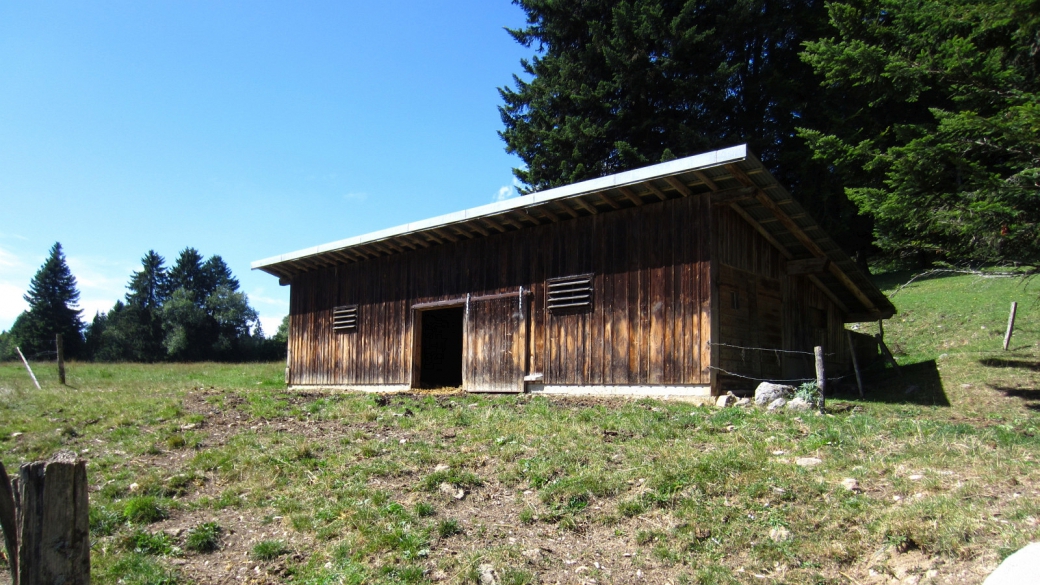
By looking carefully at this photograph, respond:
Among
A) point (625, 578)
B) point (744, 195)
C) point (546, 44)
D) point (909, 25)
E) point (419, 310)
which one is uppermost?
point (546, 44)

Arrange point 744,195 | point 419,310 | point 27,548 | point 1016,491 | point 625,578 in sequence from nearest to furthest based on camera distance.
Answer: point 27,548
point 625,578
point 1016,491
point 744,195
point 419,310

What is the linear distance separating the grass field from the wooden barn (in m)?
2.07

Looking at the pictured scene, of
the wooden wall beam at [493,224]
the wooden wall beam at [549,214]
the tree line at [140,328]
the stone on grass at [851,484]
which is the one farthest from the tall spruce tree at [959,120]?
the tree line at [140,328]

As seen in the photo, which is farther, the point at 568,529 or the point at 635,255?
the point at 635,255

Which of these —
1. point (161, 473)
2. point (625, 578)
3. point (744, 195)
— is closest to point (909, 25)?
A: point (744, 195)

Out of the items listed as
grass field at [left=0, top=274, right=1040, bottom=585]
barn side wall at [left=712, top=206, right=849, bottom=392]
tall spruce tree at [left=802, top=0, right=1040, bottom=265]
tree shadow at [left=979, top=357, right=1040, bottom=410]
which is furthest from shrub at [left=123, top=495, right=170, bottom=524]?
tree shadow at [left=979, top=357, right=1040, bottom=410]

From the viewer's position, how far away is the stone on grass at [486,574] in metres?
5.35

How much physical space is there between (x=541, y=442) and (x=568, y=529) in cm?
213

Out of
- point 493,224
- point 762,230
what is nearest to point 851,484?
point 762,230

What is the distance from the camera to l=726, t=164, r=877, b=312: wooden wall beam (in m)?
11.4

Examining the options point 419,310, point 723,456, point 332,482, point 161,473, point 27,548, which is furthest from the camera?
point 419,310

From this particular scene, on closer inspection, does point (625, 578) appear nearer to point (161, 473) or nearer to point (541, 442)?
point (541, 442)

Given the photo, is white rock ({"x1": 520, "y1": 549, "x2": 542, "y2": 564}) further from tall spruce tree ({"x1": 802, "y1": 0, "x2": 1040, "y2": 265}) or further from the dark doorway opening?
the dark doorway opening

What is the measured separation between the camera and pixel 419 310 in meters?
17.0
